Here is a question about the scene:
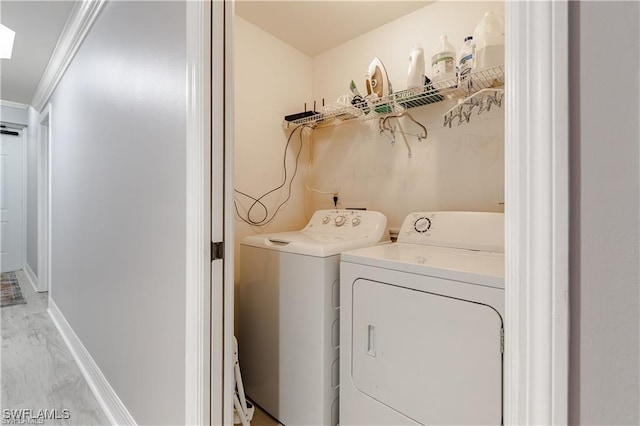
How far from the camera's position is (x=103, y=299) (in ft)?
5.70

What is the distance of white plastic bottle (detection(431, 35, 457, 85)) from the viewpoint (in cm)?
157

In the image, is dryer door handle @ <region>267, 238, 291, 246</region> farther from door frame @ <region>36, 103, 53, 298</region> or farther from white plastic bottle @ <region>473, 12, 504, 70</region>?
door frame @ <region>36, 103, 53, 298</region>

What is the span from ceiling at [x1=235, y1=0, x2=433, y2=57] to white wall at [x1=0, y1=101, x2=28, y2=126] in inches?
159

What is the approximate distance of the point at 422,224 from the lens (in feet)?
5.42

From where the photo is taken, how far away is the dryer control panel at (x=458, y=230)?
4.50 ft

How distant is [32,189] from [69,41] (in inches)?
114

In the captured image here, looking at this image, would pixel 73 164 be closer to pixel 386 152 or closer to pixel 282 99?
pixel 282 99

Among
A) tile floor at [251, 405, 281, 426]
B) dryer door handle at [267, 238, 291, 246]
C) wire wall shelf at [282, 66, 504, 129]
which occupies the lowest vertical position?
tile floor at [251, 405, 281, 426]

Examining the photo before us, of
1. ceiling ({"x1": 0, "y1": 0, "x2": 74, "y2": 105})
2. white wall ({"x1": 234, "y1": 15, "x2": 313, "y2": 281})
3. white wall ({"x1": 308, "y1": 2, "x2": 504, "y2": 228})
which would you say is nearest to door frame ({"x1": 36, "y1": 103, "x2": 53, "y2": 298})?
ceiling ({"x1": 0, "y1": 0, "x2": 74, "y2": 105})

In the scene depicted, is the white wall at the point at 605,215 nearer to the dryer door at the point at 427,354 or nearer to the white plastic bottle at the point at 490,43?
the dryer door at the point at 427,354

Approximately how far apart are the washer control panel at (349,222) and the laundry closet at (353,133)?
24 centimetres

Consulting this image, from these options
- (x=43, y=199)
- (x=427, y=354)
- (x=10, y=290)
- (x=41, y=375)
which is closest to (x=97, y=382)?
(x=41, y=375)

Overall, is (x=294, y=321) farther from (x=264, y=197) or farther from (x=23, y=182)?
(x=23, y=182)

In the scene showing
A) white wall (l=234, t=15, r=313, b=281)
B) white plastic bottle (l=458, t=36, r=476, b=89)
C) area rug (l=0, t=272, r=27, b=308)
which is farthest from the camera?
area rug (l=0, t=272, r=27, b=308)
